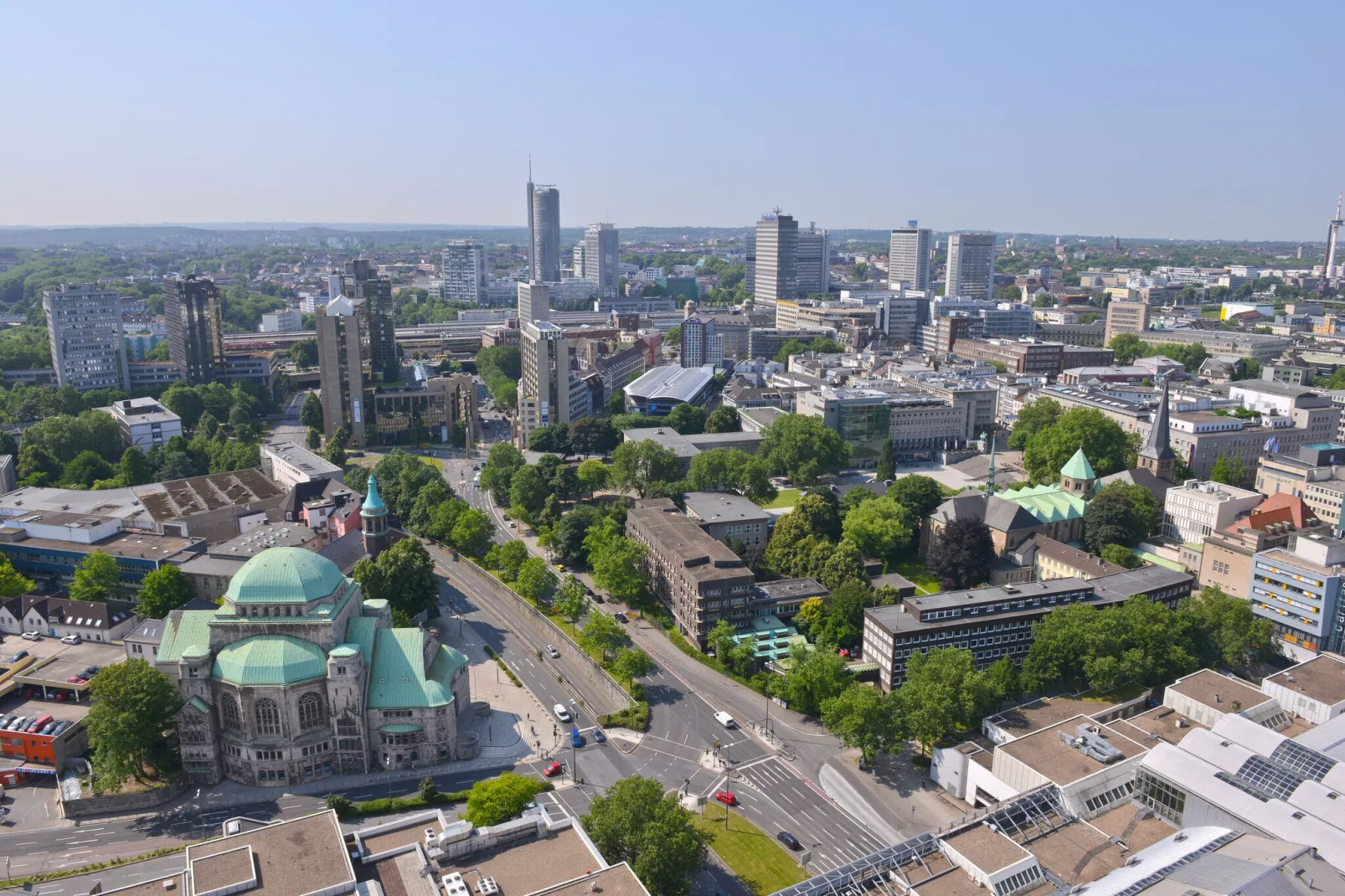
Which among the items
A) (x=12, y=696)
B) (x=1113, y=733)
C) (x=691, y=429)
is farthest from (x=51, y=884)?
(x=691, y=429)

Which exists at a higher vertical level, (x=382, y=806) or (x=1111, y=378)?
(x=1111, y=378)

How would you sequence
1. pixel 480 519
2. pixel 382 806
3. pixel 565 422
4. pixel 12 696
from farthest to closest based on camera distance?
pixel 565 422 → pixel 480 519 → pixel 12 696 → pixel 382 806

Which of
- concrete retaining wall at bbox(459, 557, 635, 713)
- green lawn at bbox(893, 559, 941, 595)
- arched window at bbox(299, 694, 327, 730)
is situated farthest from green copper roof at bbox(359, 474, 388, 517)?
green lawn at bbox(893, 559, 941, 595)

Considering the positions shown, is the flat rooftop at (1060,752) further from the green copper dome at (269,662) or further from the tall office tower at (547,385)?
the tall office tower at (547,385)

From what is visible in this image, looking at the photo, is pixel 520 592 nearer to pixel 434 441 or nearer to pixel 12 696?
pixel 12 696

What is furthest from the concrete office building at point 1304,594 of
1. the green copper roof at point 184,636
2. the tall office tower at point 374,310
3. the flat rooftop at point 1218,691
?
the tall office tower at point 374,310

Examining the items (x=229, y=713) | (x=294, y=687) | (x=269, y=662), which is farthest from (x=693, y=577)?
(x=229, y=713)

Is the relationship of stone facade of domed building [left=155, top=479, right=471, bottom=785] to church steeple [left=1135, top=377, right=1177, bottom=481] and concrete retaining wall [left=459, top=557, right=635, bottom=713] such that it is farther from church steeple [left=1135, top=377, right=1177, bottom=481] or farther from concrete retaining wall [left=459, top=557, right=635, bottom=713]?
church steeple [left=1135, top=377, right=1177, bottom=481]
